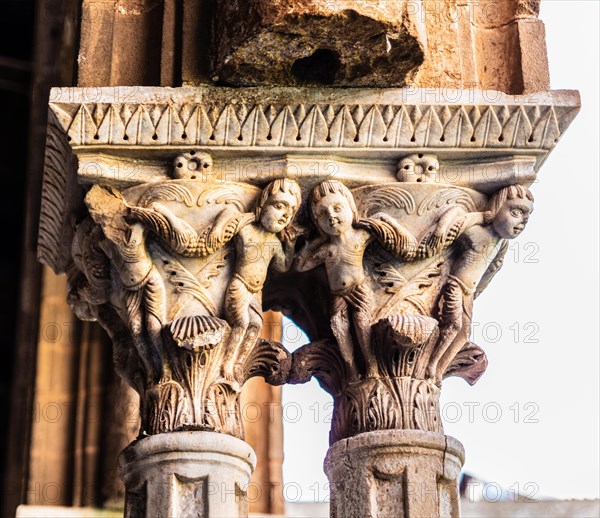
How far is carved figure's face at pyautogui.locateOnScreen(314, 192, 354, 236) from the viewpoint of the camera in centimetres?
424

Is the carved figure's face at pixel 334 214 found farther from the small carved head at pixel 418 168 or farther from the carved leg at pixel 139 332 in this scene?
the carved leg at pixel 139 332

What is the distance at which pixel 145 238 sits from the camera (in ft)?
13.8

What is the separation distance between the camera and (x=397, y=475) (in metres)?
4.07

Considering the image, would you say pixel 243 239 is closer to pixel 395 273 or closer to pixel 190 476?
pixel 395 273

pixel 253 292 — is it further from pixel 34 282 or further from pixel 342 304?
pixel 34 282

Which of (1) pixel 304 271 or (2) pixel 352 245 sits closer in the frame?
(2) pixel 352 245

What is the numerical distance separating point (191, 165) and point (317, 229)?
35cm

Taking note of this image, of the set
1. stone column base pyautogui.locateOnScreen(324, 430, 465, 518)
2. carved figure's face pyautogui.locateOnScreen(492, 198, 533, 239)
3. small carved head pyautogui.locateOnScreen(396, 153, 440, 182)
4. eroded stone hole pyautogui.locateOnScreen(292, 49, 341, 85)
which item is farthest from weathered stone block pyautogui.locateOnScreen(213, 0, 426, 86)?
stone column base pyautogui.locateOnScreen(324, 430, 465, 518)

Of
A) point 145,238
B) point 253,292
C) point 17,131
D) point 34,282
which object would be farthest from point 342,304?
point 17,131

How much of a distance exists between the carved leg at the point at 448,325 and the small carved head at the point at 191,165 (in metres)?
0.68

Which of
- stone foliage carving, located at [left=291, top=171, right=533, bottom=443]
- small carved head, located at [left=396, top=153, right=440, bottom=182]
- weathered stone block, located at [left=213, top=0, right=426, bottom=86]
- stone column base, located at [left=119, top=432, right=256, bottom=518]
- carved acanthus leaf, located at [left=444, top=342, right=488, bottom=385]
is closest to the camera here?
stone column base, located at [left=119, top=432, right=256, bottom=518]

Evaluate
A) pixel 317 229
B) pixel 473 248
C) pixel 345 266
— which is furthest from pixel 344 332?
pixel 473 248

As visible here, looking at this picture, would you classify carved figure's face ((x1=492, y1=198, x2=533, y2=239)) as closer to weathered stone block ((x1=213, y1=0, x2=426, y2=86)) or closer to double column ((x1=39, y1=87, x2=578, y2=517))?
double column ((x1=39, y1=87, x2=578, y2=517))

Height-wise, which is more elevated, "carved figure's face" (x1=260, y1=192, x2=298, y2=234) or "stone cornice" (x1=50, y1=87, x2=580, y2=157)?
"stone cornice" (x1=50, y1=87, x2=580, y2=157)
